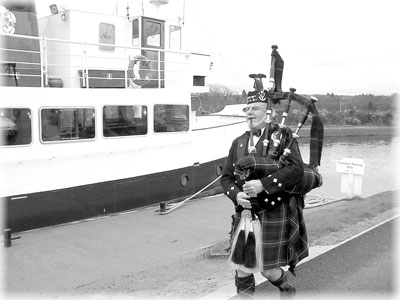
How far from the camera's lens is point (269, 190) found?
9.24 ft

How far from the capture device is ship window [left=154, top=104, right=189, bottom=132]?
9.61 m

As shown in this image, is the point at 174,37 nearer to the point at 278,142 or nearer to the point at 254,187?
the point at 278,142

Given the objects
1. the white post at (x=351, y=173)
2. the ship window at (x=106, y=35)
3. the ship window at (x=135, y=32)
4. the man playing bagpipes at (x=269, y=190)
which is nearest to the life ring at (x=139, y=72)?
the ship window at (x=106, y=35)

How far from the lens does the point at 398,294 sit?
12.0 feet

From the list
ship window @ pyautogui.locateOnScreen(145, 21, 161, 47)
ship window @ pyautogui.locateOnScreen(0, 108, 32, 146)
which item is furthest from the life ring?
ship window @ pyautogui.locateOnScreen(0, 108, 32, 146)

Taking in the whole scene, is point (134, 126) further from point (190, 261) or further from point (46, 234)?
point (190, 261)

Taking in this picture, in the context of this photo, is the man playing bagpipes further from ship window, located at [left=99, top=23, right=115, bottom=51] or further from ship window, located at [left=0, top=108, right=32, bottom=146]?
ship window, located at [left=99, top=23, right=115, bottom=51]

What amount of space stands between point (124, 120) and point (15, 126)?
95.9 inches

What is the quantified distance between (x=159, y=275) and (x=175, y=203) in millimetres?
5002

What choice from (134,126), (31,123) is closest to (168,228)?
(134,126)

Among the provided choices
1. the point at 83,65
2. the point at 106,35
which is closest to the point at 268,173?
the point at 83,65

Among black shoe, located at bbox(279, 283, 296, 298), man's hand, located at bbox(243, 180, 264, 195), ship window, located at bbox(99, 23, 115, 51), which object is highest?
ship window, located at bbox(99, 23, 115, 51)

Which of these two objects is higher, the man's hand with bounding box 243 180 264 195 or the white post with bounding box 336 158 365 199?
the man's hand with bounding box 243 180 264 195

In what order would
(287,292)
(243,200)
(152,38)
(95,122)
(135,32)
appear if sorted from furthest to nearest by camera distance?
(152,38), (135,32), (95,122), (287,292), (243,200)
